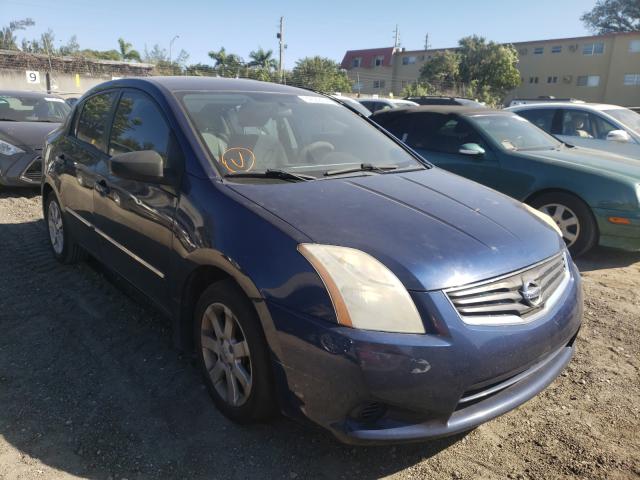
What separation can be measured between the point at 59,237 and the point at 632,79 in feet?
162

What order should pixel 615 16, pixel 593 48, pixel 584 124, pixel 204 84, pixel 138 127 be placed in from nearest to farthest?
pixel 138 127 → pixel 204 84 → pixel 584 124 → pixel 593 48 → pixel 615 16

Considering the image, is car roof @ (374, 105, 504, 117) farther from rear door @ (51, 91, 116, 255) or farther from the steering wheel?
rear door @ (51, 91, 116, 255)

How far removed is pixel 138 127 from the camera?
320 centimetres

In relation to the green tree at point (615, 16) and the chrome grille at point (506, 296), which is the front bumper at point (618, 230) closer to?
the chrome grille at point (506, 296)

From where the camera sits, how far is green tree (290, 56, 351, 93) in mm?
42094

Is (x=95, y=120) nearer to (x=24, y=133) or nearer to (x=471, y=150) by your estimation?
(x=471, y=150)

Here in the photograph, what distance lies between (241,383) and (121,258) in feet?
4.58

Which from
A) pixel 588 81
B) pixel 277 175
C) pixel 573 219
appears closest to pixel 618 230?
pixel 573 219

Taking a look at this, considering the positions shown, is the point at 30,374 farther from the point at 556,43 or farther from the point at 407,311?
the point at 556,43

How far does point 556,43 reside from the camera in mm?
46219

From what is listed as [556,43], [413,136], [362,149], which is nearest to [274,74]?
[556,43]

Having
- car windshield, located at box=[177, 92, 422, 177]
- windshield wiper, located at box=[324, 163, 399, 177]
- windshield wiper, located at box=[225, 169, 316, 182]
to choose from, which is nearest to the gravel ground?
windshield wiper, located at box=[225, 169, 316, 182]

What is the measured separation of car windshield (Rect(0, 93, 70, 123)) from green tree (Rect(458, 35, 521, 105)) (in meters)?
38.8

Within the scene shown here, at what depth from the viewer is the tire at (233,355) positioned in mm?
2184
